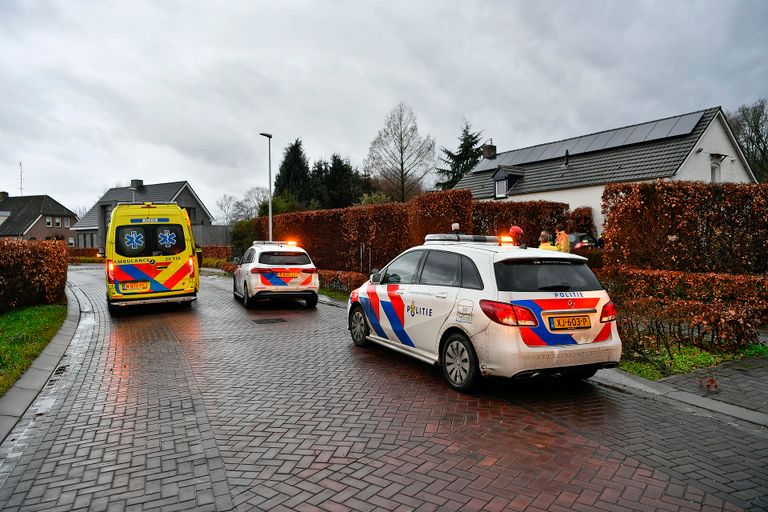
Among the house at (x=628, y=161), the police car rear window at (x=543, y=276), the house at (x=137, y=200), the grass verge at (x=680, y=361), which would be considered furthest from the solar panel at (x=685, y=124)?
the house at (x=137, y=200)

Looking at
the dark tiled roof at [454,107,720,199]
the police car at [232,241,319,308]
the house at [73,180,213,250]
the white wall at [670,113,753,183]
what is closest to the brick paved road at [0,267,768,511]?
the police car at [232,241,319,308]

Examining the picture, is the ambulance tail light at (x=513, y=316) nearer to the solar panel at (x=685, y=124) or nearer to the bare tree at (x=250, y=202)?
the solar panel at (x=685, y=124)

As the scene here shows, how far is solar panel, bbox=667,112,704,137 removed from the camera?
79.9 feet

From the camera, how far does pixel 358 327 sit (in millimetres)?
8008

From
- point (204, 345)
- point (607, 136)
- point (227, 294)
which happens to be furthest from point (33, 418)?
point (607, 136)

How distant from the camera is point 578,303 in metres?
5.32

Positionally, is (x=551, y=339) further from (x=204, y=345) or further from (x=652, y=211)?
(x=652, y=211)

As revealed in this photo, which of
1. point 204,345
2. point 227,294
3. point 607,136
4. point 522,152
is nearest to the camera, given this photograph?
point 204,345

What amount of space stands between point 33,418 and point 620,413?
231 inches

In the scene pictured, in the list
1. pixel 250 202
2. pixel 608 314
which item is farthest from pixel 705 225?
pixel 250 202

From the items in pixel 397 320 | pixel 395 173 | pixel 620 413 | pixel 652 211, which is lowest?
pixel 620 413

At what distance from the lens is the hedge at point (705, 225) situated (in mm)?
10086

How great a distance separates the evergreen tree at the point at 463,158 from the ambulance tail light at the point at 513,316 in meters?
44.6

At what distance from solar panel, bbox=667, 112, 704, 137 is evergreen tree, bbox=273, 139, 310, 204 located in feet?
115
